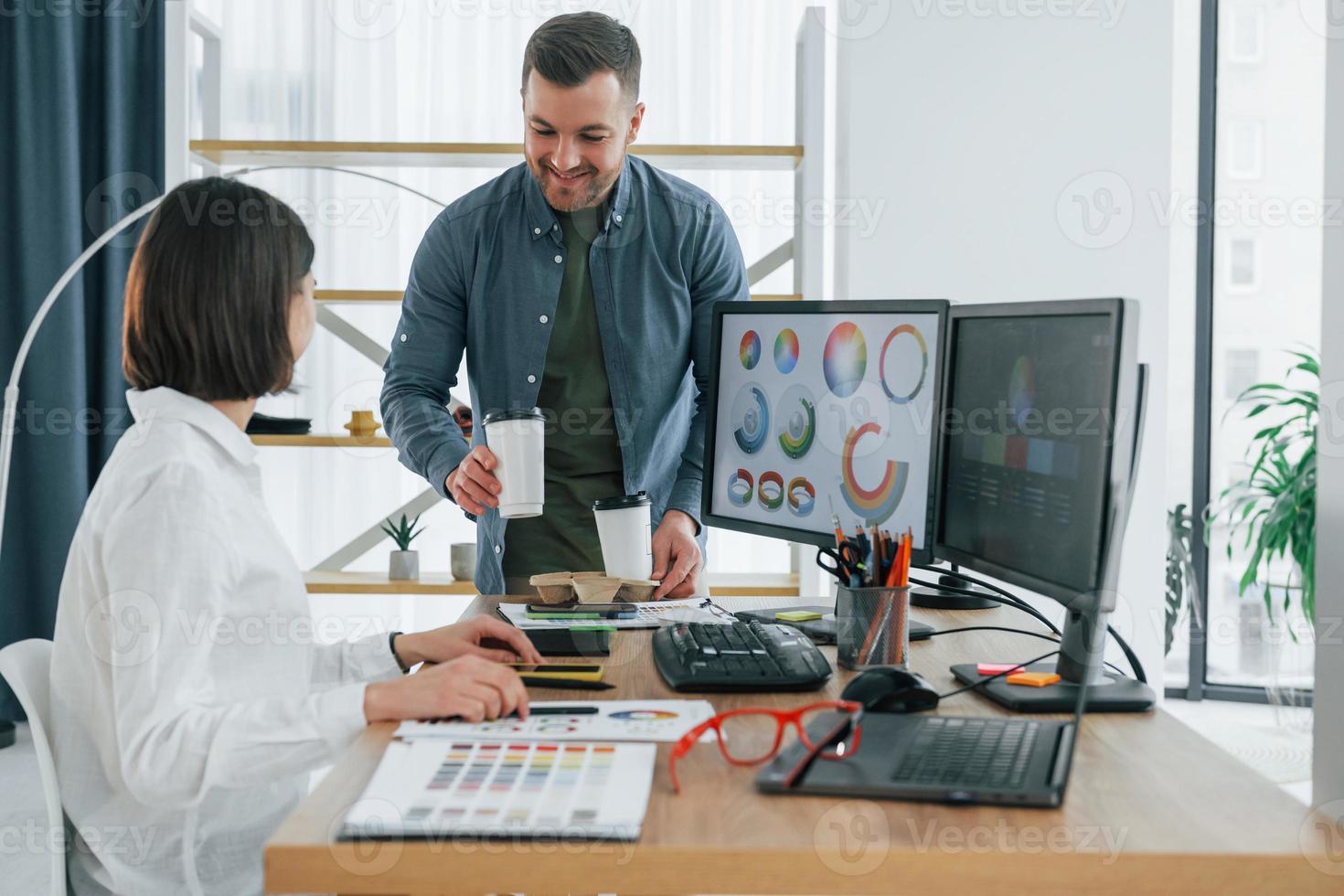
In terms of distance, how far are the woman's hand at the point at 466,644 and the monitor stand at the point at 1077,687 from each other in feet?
1.65

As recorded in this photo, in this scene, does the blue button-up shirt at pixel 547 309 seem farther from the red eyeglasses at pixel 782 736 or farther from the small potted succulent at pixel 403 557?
the small potted succulent at pixel 403 557

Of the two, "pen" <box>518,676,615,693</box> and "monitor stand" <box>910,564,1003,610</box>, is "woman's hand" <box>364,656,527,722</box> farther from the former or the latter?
"monitor stand" <box>910,564,1003,610</box>

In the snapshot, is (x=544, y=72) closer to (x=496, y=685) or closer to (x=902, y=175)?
(x=496, y=685)

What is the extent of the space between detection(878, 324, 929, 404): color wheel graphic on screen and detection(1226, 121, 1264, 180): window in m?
2.99

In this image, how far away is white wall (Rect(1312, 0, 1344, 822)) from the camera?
1.01 meters

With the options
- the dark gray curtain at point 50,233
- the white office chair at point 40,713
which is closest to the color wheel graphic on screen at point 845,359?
the white office chair at point 40,713

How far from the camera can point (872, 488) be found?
5.22 feet

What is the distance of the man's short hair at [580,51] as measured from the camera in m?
1.86

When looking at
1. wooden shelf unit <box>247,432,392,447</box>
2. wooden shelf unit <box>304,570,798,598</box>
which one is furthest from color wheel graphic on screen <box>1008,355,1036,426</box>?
wooden shelf unit <box>247,432,392,447</box>

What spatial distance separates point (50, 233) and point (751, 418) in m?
2.90

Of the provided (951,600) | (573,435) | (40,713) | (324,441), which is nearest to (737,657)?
(951,600)

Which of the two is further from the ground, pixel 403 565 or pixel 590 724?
pixel 590 724

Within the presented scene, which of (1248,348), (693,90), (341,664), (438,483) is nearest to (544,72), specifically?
(438,483)

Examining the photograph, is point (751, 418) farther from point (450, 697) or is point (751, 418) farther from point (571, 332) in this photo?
point (450, 697)
